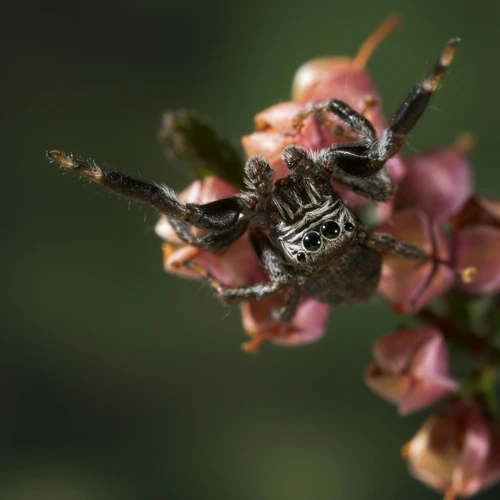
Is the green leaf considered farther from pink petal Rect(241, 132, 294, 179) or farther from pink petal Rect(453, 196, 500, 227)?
pink petal Rect(453, 196, 500, 227)

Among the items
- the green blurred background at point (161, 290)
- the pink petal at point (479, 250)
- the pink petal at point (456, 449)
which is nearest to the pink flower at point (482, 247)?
the pink petal at point (479, 250)

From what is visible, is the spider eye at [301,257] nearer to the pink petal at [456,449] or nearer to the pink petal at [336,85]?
the pink petal at [336,85]

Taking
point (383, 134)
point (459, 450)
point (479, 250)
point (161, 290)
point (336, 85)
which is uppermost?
point (161, 290)

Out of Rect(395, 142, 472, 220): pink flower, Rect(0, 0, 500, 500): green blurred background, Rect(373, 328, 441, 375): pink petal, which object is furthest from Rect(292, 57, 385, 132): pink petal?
Rect(0, 0, 500, 500): green blurred background

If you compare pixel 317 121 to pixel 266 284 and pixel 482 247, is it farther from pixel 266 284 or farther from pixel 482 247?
pixel 482 247

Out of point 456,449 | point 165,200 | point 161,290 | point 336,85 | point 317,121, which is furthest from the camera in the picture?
point 161,290

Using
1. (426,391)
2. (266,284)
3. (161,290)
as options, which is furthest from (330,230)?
(161,290)
